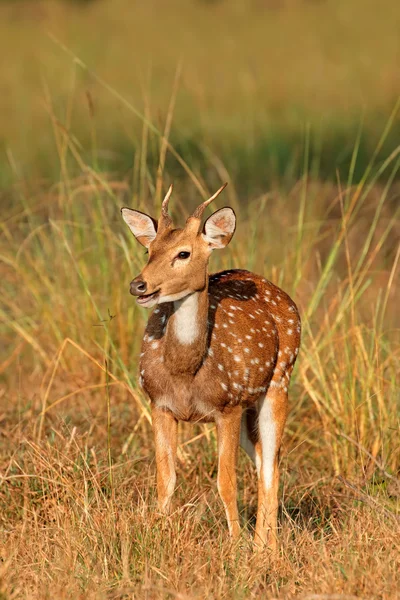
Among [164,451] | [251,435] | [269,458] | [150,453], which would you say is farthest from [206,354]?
[150,453]

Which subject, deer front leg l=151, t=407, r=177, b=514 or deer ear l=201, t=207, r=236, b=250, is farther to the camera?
deer front leg l=151, t=407, r=177, b=514

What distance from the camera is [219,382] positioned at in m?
5.47

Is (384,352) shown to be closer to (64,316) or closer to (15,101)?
(64,316)

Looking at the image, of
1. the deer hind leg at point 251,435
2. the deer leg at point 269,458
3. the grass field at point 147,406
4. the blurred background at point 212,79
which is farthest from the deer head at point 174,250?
the blurred background at point 212,79

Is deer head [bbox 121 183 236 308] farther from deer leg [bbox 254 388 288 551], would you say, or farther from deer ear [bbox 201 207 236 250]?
deer leg [bbox 254 388 288 551]

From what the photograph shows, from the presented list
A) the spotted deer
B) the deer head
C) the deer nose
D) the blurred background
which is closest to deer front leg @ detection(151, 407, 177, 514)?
the spotted deer

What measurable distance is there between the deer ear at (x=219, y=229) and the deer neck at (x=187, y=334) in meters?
0.21

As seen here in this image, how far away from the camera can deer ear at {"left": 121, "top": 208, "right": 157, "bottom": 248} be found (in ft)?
17.8

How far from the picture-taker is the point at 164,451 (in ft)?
18.1

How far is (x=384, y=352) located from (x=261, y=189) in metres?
4.63

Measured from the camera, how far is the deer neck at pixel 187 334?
5.32 metres

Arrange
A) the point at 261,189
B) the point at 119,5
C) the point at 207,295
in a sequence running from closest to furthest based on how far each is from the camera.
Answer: the point at 207,295
the point at 261,189
the point at 119,5

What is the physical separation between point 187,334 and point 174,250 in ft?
1.34

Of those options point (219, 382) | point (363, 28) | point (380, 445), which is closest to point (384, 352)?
point (380, 445)
